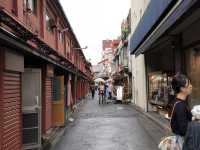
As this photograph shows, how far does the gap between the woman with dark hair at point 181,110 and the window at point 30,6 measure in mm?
8452

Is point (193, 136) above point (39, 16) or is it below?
below

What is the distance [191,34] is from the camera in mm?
15305

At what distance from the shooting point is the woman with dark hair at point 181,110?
18.5 feet

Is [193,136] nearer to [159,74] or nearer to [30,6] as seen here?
[30,6]

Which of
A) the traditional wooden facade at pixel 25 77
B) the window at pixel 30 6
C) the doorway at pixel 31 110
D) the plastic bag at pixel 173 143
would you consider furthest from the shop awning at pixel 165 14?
the window at pixel 30 6

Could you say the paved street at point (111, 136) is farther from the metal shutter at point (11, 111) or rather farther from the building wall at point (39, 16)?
the building wall at point (39, 16)

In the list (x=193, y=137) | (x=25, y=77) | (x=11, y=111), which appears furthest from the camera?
(x=25, y=77)

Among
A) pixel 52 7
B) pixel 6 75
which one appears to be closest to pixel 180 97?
pixel 6 75

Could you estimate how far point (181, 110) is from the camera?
18.6ft

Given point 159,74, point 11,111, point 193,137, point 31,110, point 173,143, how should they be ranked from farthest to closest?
point 159,74 → point 31,110 → point 11,111 → point 173,143 → point 193,137

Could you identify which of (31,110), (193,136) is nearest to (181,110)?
(193,136)

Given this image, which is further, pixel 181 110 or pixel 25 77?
pixel 25 77

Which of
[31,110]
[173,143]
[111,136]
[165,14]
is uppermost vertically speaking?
[165,14]

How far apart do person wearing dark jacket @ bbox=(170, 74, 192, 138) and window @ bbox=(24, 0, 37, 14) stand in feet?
27.7
